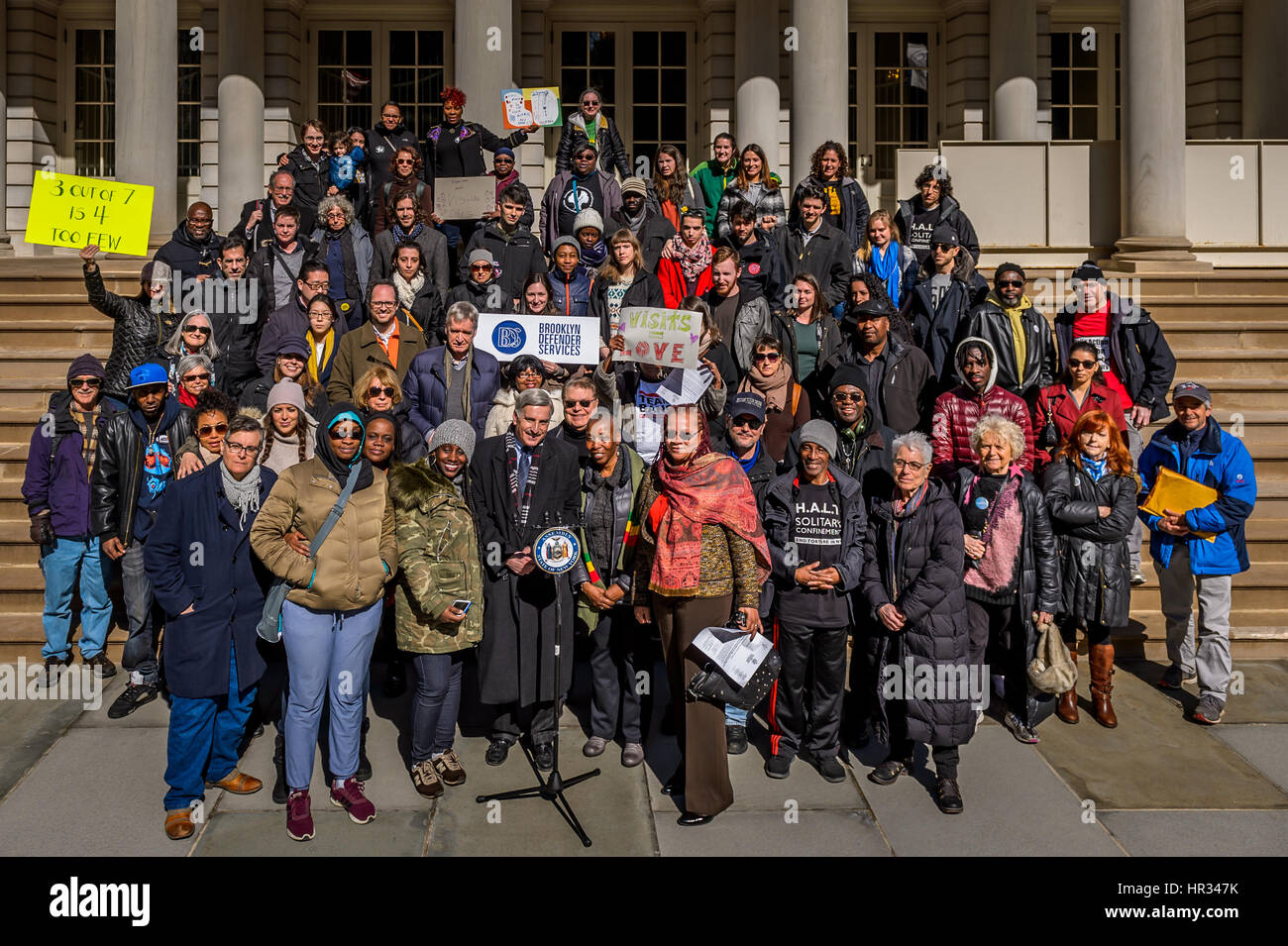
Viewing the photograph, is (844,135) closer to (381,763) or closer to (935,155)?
(935,155)

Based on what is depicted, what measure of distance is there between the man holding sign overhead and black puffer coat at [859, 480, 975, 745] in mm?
2158

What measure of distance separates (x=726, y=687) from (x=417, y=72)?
15595 mm

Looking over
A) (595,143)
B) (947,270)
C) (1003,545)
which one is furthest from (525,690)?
(595,143)

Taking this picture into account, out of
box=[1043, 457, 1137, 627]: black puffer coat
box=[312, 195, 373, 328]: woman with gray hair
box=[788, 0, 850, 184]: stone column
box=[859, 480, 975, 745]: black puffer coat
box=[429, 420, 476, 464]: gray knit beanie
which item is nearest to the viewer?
box=[859, 480, 975, 745]: black puffer coat

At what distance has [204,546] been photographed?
580 cm

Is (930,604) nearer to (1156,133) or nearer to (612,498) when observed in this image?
(612,498)

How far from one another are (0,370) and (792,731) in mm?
9420

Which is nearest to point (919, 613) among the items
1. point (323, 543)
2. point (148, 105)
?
point (323, 543)

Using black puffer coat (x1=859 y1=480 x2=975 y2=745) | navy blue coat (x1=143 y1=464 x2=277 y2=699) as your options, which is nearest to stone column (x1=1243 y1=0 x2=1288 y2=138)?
black puffer coat (x1=859 y1=480 x2=975 y2=745)

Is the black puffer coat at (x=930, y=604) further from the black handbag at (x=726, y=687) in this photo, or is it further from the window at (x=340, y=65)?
the window at (x=340, y=65)

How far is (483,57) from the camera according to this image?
525 inches

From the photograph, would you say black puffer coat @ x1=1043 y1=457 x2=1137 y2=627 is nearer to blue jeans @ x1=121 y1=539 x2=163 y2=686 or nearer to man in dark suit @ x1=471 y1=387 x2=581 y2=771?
man in dark suit @ x1=471 y1=387 x2=581 y2=771

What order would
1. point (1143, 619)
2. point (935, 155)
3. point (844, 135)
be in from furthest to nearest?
point (935, 155), point (844, 135), point (1143, 619)

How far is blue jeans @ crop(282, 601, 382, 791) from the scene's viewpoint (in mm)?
5691
